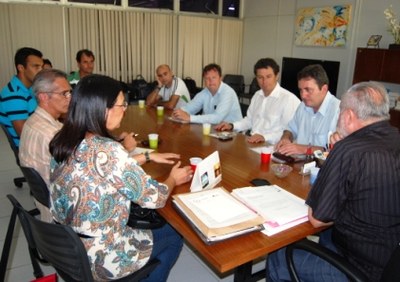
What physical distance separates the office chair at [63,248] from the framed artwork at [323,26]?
575 centimetres

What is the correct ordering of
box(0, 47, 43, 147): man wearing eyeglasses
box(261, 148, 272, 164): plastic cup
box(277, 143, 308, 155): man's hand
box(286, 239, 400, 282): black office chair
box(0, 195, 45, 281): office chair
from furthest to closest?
box(0, 47, 43, 147): man wearing eyeglasses, box(277, 143, 308, 155): man's hand, box(261, 148, 272, 164): plastic cup, box(0, 195, 45, 281): office chair, box(286, 239, 400, 282): black office chair

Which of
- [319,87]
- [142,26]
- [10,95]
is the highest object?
[142,26]

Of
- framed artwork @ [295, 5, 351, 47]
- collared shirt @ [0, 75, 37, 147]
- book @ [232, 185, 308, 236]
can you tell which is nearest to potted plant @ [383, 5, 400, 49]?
framed artwork @ [295, 5, 351, 47]

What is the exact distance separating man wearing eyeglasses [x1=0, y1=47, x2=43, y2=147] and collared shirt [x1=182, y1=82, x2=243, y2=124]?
152cm

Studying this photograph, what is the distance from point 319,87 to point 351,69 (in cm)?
382

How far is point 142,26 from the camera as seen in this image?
273 inches

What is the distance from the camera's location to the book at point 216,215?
3.93 ft

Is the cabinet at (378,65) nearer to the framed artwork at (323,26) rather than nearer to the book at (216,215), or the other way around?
the framed artwork at (323,26)

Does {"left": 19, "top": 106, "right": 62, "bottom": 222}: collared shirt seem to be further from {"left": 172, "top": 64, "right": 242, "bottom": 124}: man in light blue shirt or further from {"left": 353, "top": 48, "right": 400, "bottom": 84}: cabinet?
{"left": 353, "top": 48, "right": 400, "bottom": 84}: cabinet

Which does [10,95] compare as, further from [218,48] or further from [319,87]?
[218,48]

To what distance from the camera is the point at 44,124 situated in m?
1.94

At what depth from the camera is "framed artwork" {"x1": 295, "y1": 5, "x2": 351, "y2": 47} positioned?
5.72 meters

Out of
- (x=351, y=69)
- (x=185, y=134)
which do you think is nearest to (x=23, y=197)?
(x=185, y=134)

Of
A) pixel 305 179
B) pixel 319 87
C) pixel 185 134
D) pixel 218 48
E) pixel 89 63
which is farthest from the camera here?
pixel 218 48
